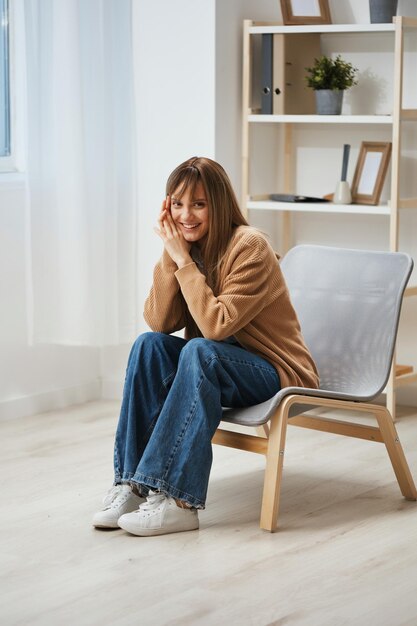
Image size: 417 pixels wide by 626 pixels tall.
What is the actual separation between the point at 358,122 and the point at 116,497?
6.05 ft

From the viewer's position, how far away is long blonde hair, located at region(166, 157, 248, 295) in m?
2.87

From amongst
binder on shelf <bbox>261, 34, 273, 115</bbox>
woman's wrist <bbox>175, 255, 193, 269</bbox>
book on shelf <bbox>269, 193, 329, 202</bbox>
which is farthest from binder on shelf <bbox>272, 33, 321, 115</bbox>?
woman's wrist <bbox>175, 255, 193, 269</bbox>

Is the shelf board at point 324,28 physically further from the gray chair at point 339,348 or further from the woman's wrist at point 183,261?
the woman's wrist at point 183,261

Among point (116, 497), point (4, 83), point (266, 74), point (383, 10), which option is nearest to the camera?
point (116, 497)

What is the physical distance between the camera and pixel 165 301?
117 inches

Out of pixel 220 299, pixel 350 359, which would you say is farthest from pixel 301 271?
pixel 220 299

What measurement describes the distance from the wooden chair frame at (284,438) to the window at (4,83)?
1730 millimetres

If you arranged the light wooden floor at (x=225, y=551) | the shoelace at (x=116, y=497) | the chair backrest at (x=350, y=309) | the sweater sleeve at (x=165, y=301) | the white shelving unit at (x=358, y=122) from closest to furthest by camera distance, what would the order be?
the light wooden floor at (x=225, y=551), the shoelace at (x=116, y=497), the sweater sleeve at (x=165, y=301), the chair backrest at (x=350, y=309), the white shelving unit at (x=358, y=122)

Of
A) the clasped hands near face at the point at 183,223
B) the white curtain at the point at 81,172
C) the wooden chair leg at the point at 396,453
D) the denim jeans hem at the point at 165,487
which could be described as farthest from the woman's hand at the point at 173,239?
the white curtain at the point at 81,172

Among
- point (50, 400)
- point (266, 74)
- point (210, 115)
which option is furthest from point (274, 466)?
point (266, 74)

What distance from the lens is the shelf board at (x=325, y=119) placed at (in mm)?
3959

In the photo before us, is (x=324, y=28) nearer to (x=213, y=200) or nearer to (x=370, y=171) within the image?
(x=370, y=171)

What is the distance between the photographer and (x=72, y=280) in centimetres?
412

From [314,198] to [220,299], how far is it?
4.83ft
